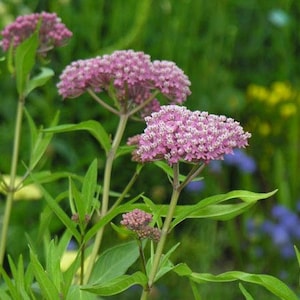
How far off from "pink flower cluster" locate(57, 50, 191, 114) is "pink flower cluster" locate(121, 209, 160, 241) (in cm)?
27

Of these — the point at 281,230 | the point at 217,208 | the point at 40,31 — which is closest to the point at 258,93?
the point at 281,230

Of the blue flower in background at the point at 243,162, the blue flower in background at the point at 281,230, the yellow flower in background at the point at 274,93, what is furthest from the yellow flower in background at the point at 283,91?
the blue flower in background at the point at 281,230

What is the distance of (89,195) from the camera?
1.17 metres

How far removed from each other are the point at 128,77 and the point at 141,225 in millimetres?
298

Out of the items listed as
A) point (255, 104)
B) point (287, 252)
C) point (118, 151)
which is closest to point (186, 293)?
point (287, 252)

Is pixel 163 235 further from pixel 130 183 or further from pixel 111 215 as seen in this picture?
pixel 130 183

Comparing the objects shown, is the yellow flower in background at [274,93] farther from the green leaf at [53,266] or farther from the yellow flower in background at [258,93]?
the green leaf at [53,266]

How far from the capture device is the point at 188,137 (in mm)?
983

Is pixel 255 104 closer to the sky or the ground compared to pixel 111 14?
closer to the ground

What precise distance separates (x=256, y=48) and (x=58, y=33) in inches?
109

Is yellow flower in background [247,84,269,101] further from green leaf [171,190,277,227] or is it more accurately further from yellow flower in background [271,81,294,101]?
green leaf [171,190,277,227]

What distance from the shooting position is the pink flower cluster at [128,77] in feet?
4.24

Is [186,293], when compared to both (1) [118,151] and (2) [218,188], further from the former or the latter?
(1) [118,151]

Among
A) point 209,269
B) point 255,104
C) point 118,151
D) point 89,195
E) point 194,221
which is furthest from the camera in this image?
point 255,104
